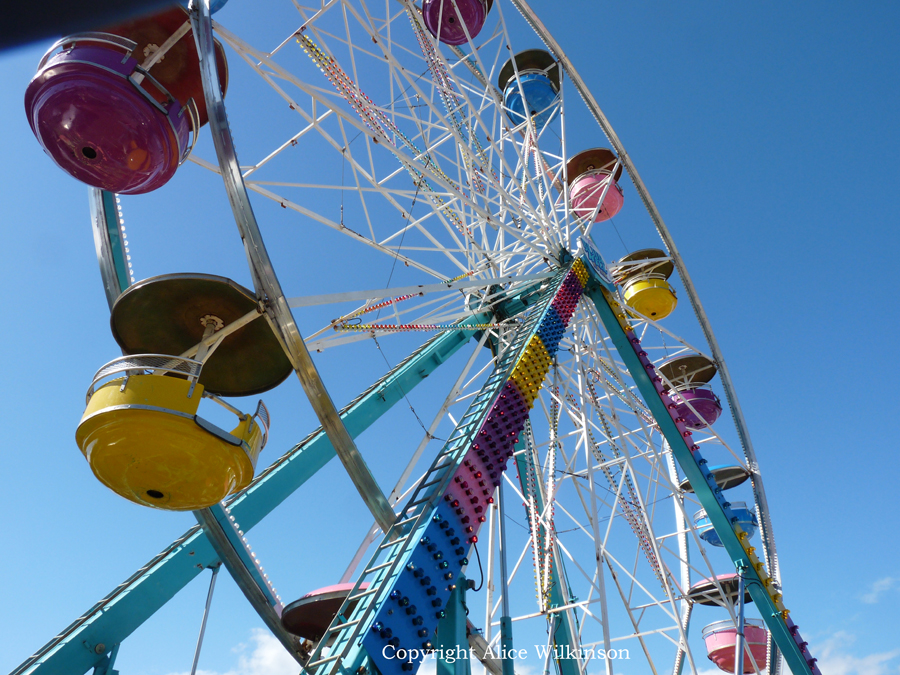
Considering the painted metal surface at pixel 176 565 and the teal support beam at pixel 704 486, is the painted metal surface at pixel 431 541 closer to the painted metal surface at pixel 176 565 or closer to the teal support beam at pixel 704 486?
the painted metal surface at pixel 176 565

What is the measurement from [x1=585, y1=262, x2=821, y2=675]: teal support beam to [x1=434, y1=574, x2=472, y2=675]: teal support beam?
19.6ft

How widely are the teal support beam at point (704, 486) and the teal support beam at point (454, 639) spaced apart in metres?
5.98

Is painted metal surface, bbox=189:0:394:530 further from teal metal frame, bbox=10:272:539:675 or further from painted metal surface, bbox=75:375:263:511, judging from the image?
teal metal frame, bbox=10:272:539:675

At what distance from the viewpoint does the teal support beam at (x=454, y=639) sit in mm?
4758

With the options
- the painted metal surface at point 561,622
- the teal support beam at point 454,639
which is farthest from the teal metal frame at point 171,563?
the painted metal surface at point 561,622

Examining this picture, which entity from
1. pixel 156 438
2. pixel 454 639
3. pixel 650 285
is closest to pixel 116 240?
pixel 156 438

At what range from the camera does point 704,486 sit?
9.78 m

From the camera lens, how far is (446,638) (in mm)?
4875

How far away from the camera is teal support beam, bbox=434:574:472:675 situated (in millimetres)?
4758

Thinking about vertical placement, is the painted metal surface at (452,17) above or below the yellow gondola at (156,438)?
above

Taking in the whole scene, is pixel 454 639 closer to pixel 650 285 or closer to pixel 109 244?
pixel 109 244

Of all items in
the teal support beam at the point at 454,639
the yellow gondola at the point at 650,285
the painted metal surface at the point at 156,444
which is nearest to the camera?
the painted metal surface at the point at 156,444

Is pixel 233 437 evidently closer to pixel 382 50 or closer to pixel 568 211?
pixel 382 50

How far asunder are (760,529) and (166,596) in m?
13.3
